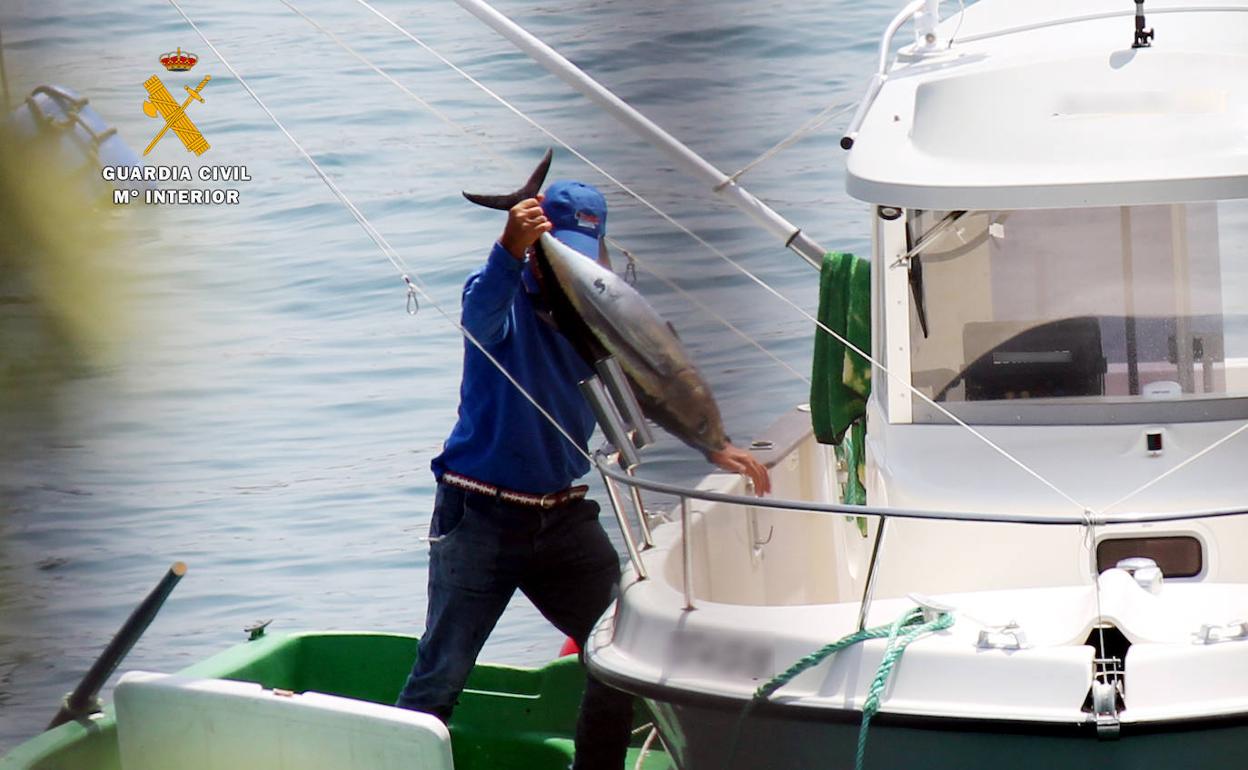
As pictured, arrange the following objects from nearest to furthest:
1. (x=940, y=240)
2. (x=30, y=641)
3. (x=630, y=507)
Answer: (x=30, y=641)
(x=630, y=507)
(x=940, y=240)

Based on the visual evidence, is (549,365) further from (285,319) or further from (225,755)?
(285,319)

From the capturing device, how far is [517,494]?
Result: 341 cm

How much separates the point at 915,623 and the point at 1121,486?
684 mm

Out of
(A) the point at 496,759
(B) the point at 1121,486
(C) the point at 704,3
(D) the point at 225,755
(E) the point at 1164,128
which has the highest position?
(C) the point at 704,3

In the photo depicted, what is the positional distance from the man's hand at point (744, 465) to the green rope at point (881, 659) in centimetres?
75

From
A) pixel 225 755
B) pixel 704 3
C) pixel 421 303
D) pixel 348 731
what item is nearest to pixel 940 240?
pixel 704 3

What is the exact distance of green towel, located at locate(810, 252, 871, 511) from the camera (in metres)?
3.82

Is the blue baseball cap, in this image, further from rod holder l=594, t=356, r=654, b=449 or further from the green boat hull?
the green boat hull

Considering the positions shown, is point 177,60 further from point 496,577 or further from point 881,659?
point 881,659

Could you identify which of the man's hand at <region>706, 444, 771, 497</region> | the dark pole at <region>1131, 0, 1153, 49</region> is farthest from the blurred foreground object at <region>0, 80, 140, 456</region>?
the dark pole at <region>1131, 0, 1153, 49</region>

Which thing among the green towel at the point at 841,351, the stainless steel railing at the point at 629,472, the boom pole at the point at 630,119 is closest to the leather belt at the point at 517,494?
the stainless steel railing at the point at 629,472

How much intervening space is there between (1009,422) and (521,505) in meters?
0.93

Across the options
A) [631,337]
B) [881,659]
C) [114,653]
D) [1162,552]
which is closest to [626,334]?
[631,337]

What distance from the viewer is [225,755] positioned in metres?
3.35
